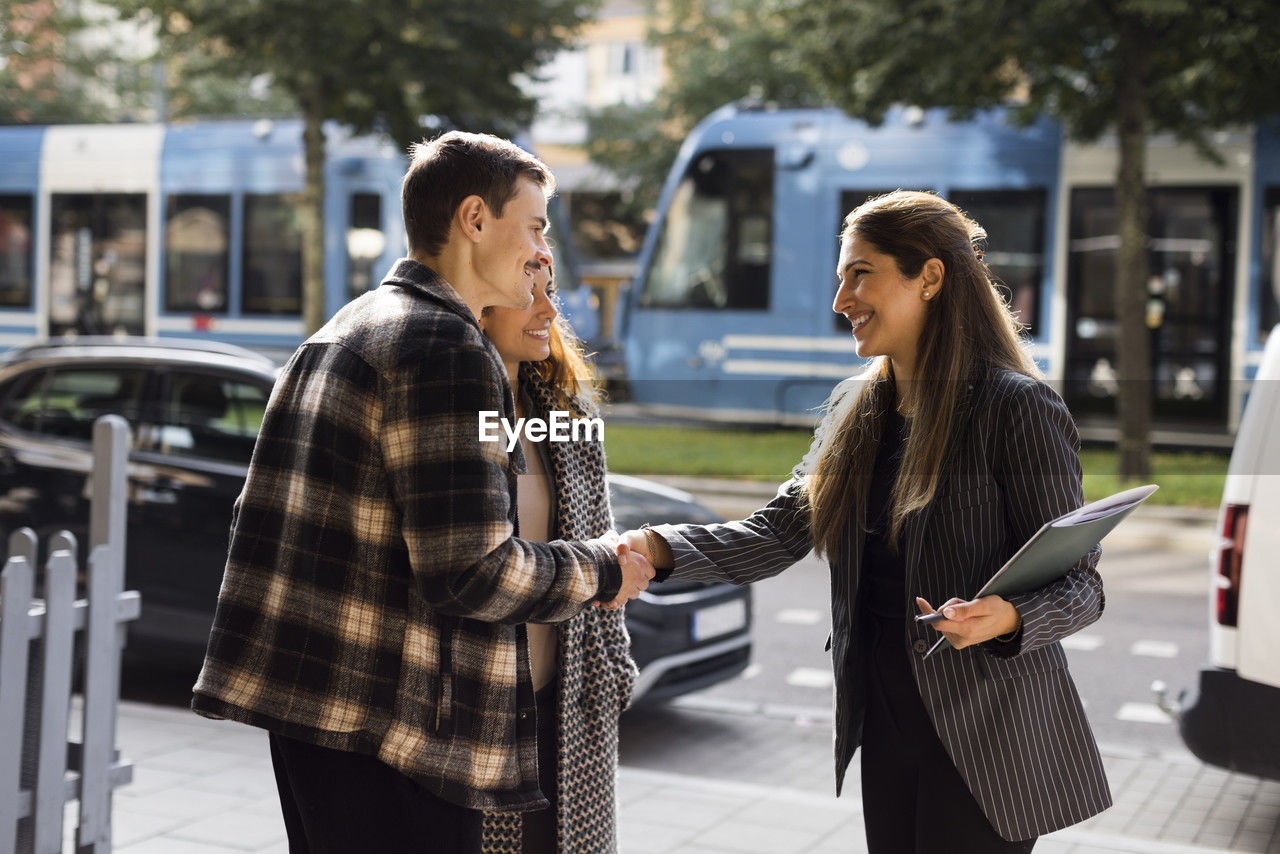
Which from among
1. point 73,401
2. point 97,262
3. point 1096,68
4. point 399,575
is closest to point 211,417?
point 73,401

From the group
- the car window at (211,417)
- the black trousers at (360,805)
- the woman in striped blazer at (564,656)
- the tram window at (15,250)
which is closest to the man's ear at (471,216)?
the woman in striped blazer at (564,656)

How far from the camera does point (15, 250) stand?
21.3 m

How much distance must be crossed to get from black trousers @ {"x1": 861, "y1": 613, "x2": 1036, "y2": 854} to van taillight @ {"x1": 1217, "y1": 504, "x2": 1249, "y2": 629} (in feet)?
7.71

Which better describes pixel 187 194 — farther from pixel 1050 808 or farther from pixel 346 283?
pixel 1050 808

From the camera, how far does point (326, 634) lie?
7.32ft

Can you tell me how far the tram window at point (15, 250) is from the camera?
69.6 feet

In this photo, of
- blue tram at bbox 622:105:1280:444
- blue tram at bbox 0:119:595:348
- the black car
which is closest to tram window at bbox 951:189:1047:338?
blue tram at bbox 622:105:1280:444

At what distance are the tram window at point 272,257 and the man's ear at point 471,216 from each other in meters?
18.3

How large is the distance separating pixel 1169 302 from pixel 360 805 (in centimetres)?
1590

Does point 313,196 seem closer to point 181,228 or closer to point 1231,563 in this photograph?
point 181,228

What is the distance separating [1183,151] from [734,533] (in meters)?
14.6

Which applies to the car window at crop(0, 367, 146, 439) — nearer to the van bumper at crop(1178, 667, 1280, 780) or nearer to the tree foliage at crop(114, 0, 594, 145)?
the van bumper at crop(1178, 667, 1280, 780)

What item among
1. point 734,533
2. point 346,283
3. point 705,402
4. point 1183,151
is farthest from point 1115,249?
point 734,533

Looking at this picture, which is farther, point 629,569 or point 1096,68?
point 1096,68
